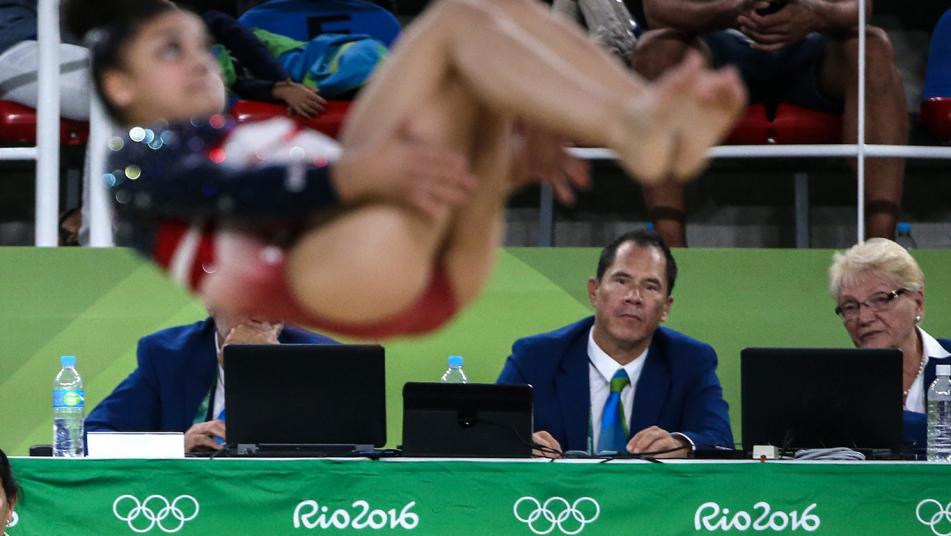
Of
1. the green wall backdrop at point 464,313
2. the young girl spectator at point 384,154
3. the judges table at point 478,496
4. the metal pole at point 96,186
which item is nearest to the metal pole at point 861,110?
the green wall backdrop at point 464,313

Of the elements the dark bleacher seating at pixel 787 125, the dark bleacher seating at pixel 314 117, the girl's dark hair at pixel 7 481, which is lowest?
the girl's dark hair at pixel 7 481

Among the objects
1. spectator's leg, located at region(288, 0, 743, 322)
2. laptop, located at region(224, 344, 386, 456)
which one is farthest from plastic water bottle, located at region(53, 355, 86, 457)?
spectator's leg, located at region(288, 0, 743, 322)

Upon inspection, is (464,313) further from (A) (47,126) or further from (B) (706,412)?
(A) (47,126)

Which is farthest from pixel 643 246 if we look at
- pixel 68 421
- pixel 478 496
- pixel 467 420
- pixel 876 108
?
pixel 68 421

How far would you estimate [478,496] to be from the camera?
3.40 meters

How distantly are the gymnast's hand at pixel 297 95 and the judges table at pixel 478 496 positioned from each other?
77 cm

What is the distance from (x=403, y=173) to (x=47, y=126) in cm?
253

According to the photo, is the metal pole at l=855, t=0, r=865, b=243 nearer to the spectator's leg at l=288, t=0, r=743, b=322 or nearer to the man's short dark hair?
Result: the man's short dark hair

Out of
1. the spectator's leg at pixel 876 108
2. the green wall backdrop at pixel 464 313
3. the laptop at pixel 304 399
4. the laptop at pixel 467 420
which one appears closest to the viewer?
the laptop at pixel 304 399

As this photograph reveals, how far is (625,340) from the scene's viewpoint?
3652 mm

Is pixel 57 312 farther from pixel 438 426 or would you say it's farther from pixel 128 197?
pixel 128 197

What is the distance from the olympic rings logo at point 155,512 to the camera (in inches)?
134

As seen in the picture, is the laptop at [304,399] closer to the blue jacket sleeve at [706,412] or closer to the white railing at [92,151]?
the white railing at [92,151]

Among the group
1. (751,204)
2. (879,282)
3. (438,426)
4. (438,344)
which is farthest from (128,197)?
(751,204)
